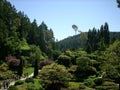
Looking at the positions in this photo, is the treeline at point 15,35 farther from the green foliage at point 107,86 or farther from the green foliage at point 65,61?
the green foliage at point 107,86

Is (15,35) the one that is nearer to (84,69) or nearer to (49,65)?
(84,69)

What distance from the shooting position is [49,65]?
48.0 metres

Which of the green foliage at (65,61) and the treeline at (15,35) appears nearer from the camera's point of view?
the green foliage at (65,61)

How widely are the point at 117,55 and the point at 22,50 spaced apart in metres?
55.6

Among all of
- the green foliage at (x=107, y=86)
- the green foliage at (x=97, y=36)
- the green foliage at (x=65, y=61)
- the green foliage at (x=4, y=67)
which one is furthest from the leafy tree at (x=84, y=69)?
the green foliage at (x=97, y=36)

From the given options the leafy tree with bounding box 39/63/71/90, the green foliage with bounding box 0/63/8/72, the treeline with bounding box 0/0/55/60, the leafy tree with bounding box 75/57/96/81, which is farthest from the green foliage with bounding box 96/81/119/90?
the treeline with bounding box 0/0/55/60

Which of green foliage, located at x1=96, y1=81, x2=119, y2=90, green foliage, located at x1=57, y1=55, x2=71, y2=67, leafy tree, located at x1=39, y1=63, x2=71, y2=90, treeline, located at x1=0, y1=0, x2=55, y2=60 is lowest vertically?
green foliage, located at x1=96, y1=81, x2=119, y2=90

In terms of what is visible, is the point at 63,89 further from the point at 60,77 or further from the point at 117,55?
the point at 117,55

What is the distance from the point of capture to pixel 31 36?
320 ft

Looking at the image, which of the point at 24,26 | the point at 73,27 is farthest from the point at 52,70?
the point at 73,27

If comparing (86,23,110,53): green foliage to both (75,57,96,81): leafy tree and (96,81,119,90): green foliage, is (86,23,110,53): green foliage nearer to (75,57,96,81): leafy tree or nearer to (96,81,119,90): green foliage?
(75,57,96,81): leafy tree

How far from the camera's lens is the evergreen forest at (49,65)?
39.9m

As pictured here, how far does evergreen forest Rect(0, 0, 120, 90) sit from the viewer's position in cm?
3990

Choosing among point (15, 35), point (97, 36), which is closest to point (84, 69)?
point (15, 35)
